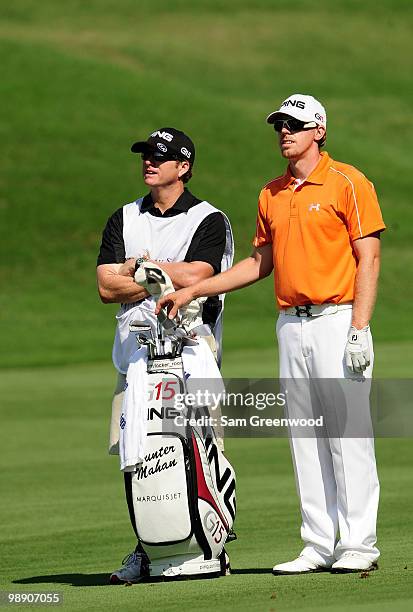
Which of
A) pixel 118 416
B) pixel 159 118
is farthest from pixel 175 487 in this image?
pixel 159 118

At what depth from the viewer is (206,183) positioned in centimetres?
3816

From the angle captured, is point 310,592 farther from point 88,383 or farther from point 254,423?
point 88,383

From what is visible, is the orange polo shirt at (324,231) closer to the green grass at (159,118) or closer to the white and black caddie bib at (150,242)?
the white and black caddie bib at (150,242)

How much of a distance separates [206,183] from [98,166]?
9.58ft

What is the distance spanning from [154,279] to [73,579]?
158 centimetres

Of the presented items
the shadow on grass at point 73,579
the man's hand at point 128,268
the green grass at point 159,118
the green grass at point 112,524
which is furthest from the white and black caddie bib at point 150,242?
the green grass at point 159,118

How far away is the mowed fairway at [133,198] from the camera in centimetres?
796

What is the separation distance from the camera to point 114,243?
7.53 metres

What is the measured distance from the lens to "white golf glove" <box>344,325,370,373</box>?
6676 mm

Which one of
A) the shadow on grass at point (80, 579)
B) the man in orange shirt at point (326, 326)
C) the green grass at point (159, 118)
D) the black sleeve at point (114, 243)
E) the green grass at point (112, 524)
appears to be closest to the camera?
the green grass at point (112, 524)

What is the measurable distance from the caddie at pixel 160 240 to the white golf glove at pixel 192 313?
0.24 feet

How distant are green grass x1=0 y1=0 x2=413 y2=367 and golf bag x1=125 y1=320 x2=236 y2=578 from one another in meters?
15.9

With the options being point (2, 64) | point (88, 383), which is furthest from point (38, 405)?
point (2, 64)

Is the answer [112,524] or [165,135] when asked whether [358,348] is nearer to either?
[165,135]
